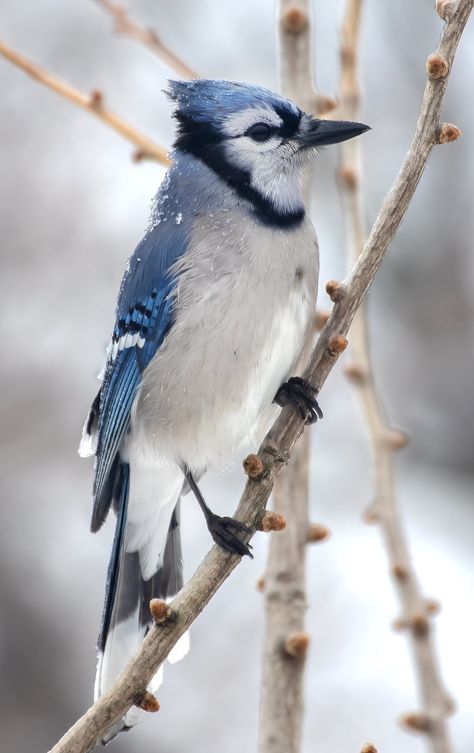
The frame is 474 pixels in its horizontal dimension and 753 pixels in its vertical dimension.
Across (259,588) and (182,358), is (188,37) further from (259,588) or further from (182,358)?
(259,588)

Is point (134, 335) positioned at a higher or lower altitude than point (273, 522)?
higher

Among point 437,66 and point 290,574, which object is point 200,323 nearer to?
point 290,574

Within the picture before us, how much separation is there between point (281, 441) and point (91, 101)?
2.82 ft

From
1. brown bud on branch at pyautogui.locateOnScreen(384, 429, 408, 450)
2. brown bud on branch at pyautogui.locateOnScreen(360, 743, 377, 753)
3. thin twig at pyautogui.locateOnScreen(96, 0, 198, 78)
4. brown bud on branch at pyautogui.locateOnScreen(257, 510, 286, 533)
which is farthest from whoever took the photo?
thin twig at pyautogui.locateOnScreen(96, 0, 198, 78)

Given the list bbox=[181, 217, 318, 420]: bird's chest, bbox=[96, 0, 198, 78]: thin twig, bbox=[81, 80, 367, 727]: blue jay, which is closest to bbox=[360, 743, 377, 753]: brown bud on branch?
bbox=[81, 80, 367, 727]: blue jay

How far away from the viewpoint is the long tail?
2.23 m

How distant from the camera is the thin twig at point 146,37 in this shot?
2.35m

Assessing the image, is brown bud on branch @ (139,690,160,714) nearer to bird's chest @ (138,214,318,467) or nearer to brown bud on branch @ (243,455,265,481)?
brown bud on branch @ (243,455,265,481)

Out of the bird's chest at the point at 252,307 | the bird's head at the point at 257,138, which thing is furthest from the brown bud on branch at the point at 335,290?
the bird's head at the point at 257,138

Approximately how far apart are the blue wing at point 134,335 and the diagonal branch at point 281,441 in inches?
19.8

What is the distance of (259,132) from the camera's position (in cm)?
236

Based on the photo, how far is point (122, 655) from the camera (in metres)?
2.23

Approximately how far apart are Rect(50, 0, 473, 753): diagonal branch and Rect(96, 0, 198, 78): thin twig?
2.44 feet

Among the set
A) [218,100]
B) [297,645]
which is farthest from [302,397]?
[218,100]
